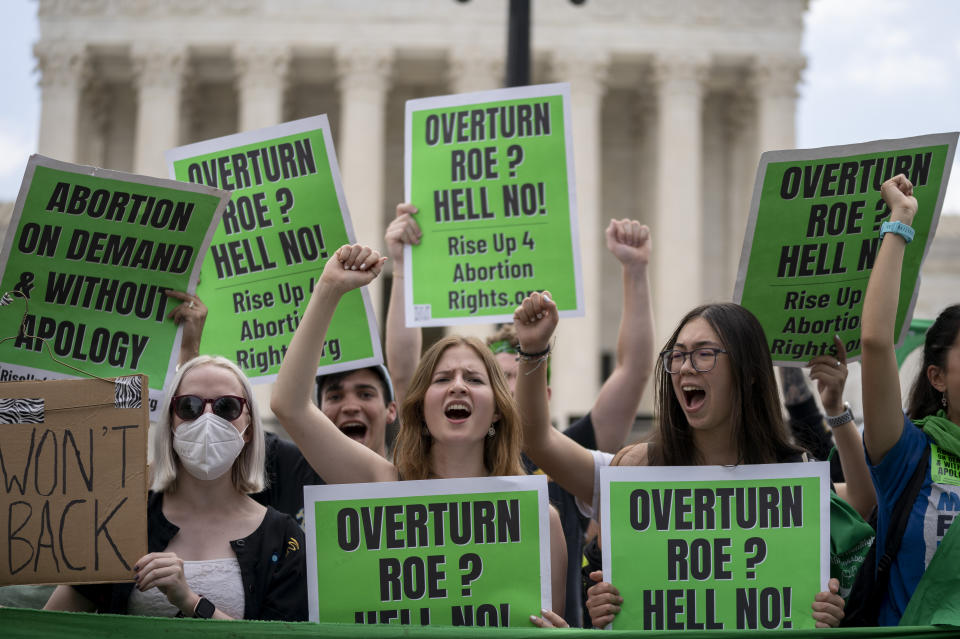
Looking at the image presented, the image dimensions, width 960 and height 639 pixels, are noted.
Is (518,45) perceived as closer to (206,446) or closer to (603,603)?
(206,446)

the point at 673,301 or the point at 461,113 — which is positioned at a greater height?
the point at 461,113

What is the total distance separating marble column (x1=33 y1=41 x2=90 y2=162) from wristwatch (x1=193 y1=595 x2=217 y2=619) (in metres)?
34.1

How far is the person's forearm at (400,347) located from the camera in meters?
5.85

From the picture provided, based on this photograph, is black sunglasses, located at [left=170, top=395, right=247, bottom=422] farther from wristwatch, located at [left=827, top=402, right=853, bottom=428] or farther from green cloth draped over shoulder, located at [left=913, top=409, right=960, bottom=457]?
green cloth draped over shoulder, located at [left=913, top=409, right=960, bottom=457]

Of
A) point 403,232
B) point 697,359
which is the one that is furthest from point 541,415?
point 403,232

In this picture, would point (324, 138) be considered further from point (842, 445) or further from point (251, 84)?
point (251, 84)

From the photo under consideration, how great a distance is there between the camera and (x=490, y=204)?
596 cm

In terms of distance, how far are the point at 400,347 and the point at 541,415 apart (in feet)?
5.02

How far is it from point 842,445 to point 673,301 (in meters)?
30.5

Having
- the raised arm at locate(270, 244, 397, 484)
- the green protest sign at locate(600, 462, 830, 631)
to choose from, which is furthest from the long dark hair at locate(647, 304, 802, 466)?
the raised arm at locate(270, 244, 397, 484)

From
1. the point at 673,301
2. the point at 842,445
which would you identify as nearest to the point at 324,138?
the point at 842,445

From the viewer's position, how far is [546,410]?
4.55 meters

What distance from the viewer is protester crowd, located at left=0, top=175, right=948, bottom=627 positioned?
4.08 meters

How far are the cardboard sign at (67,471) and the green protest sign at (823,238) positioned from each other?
9.15 feet
